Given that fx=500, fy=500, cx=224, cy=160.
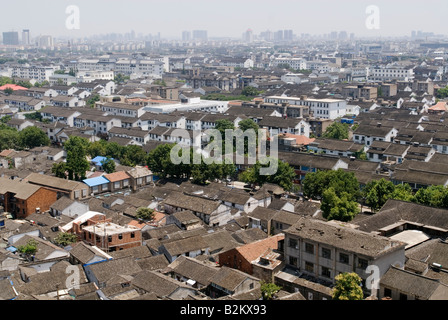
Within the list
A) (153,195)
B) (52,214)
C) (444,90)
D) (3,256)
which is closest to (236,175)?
(153,195)

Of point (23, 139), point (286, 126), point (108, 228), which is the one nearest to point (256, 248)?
point (108, 228)

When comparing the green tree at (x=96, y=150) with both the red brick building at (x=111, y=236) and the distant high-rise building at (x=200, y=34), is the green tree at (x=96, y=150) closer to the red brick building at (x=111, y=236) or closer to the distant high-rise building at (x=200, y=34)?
the red brick building at (x=111, y=236)

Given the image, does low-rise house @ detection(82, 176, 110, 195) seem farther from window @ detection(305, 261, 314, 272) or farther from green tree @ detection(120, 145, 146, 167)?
window @ detection(305, 261, 314, 272)

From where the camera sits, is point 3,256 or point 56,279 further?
point 3,256

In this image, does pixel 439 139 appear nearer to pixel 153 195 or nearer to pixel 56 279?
pixel 153 195

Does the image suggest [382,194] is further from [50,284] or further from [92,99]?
[92,99]
